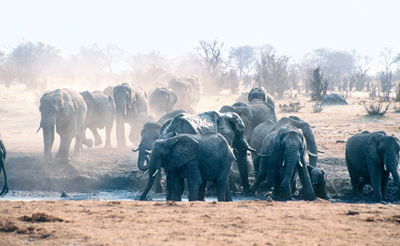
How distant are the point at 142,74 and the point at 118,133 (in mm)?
16720

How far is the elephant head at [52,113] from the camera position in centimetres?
953

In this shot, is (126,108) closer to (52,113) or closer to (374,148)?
(52,113)

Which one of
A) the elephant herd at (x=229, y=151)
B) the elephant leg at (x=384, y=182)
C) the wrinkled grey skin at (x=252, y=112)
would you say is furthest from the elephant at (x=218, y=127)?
the elephant leg at (x=384, y=182)

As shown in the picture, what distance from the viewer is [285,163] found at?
7457 millimetres

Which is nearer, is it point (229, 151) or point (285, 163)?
point (229, 151)

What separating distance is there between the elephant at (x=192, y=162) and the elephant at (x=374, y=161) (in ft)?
9.00

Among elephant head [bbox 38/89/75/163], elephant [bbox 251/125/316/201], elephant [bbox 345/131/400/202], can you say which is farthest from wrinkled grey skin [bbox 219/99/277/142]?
elephant head [bbox 38/89/75/163]

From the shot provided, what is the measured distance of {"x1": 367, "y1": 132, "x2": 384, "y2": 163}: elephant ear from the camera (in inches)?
306

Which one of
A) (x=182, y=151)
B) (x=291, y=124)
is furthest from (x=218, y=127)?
(x=291, y=124)

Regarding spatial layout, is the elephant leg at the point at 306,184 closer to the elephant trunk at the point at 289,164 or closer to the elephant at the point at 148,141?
the elephant trunk at the point at 289,164

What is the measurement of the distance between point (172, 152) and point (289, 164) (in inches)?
82.8

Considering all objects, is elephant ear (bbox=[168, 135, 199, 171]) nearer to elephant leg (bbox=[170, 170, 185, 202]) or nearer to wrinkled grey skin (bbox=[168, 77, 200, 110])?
elephant leg (bbox=[170, 170, 185, 202])

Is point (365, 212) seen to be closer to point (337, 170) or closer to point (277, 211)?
point (277, 211)

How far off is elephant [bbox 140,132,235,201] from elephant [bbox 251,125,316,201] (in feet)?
3.39
